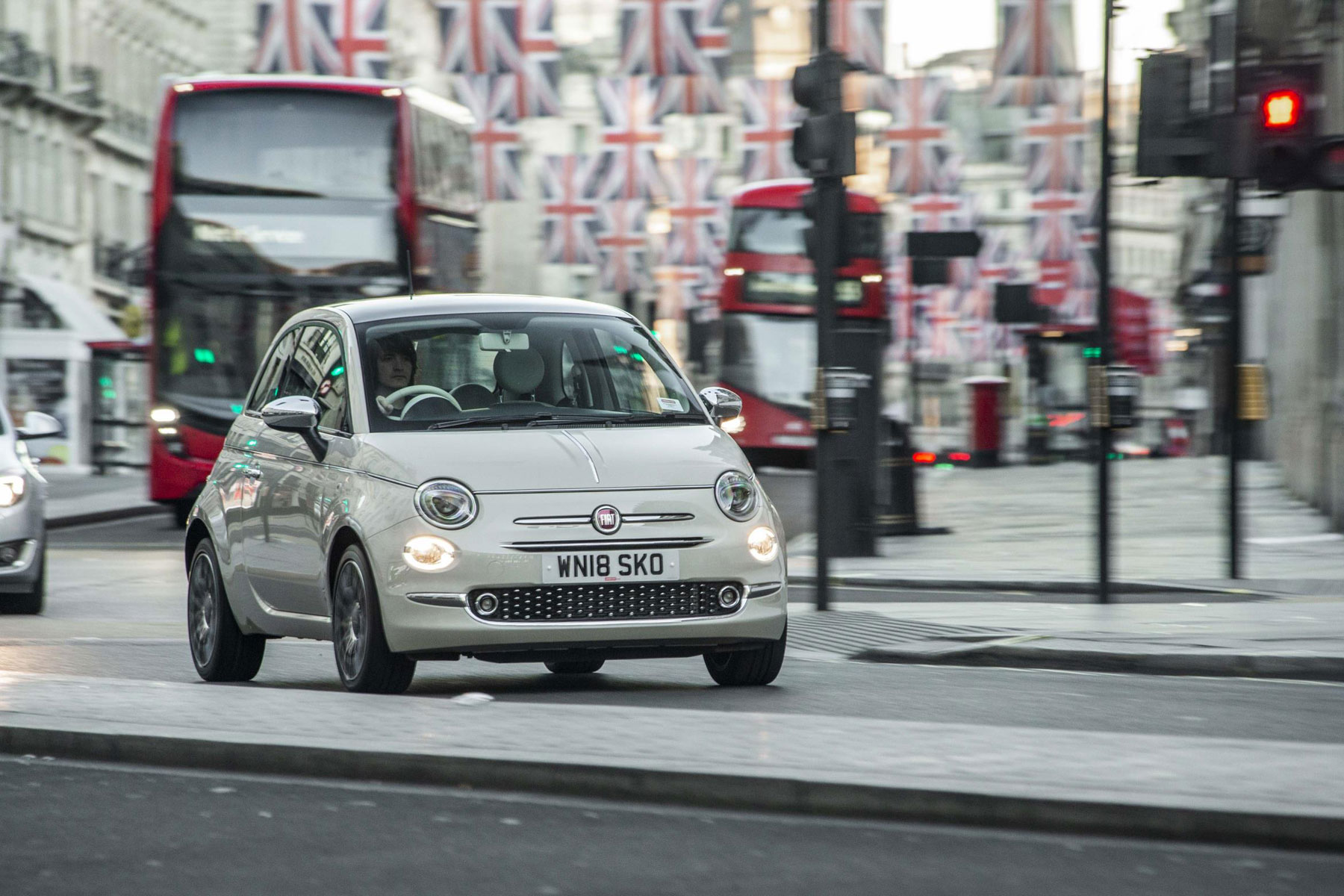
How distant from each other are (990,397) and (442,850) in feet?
123

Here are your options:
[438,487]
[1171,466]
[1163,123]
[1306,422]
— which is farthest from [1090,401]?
[1171,466]

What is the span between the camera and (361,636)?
29.2ft

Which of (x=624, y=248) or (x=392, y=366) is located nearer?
(x=392, y=366)

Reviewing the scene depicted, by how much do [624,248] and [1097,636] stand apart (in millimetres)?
47048

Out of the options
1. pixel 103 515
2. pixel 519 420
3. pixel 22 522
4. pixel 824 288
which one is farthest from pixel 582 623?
pixel 103 515

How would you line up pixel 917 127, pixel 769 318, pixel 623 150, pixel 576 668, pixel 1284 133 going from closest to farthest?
pixel 576 668 → pixel 1284 133 → pixel 769 318 → pixel 917 127 → pixel 623 150

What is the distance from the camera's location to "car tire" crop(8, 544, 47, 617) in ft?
47.9

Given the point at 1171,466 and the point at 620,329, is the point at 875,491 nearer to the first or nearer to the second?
the point at 620,329

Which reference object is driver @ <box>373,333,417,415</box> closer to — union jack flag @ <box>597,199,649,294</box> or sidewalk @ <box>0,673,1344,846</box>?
sidewalk @ <box>0,673,1344,846</box>

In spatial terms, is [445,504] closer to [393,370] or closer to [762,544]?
[393,370]

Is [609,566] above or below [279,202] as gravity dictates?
below

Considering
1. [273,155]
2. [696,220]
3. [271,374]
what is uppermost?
[696,220]

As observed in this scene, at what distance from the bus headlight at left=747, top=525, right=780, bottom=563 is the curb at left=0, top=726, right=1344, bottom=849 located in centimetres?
219

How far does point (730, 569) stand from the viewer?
349 inches
